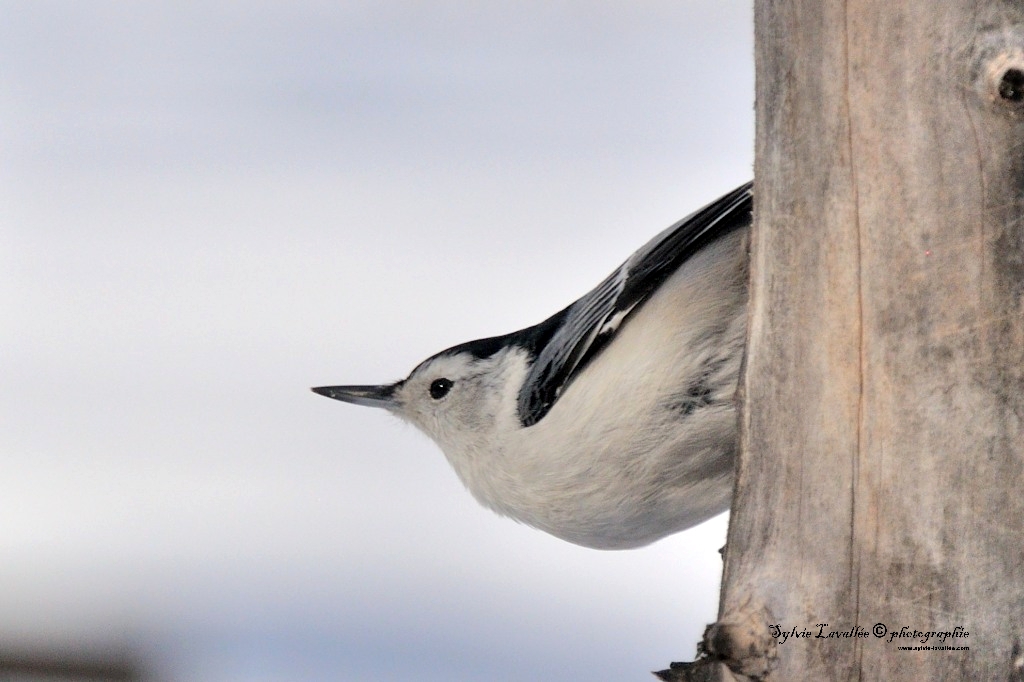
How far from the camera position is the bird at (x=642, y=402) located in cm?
140

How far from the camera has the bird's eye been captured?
1.93m

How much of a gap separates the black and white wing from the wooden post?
0.35 metres

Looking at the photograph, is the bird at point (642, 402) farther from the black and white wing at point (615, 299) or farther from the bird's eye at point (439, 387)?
the bird's eye at point (439, 387)

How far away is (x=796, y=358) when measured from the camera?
1.04 meters

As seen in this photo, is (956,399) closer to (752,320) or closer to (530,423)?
(752,320)

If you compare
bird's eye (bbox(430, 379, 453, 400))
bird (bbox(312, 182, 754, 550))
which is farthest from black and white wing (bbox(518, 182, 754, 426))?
bird's eye (bbox(430, 379, 453, 400))

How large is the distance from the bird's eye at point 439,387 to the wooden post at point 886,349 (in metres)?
0.94

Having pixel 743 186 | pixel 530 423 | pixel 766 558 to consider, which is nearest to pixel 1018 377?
pixel 766 558

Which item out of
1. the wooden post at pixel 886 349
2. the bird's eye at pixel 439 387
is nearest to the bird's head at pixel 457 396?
the bird's eye at pixel 439 387

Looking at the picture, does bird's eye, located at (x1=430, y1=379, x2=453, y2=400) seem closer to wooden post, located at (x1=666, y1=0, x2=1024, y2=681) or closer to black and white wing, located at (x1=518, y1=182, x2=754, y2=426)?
black and white wing, located at (x1=518, y1=182, x2=754, y2=426)

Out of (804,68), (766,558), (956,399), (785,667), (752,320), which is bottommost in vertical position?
(785,667)

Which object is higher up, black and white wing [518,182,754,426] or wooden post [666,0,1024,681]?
black and white wing [518,182,754,426]

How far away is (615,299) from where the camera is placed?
152 centimetres

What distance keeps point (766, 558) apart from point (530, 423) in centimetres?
59
